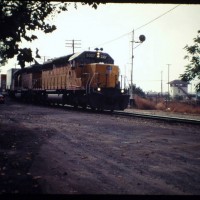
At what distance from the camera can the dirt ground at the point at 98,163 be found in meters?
5.46

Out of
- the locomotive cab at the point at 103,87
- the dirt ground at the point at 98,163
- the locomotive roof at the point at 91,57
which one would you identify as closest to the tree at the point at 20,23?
the dirt ground at the point at 98,163

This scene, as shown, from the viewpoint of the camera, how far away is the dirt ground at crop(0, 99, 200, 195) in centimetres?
546

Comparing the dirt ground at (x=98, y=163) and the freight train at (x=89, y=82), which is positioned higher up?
the freight train at (x=89, y=82)

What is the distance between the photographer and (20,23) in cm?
429

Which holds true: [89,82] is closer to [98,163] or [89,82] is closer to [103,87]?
[103,87]

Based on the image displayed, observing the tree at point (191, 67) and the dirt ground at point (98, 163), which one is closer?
the dirt ground at point (98, 163)

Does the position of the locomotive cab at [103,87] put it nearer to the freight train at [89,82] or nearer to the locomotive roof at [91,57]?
the freight train at [89,82]

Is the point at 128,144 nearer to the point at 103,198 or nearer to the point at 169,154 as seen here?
the point at 169,154

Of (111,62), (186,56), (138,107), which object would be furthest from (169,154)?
(138,107)

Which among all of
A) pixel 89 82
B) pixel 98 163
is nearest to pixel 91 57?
pixel 89 82

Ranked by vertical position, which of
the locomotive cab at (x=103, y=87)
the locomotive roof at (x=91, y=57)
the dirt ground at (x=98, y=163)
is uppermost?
the locomotive roof at (x=91, y=57)

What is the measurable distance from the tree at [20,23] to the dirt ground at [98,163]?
2.31 meters

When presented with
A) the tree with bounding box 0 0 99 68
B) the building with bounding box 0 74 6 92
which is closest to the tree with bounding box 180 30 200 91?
the tree with bounding box 0 0 99 68

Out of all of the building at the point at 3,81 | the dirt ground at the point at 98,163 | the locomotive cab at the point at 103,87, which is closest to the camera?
the dirt ground at the point at 98,163
